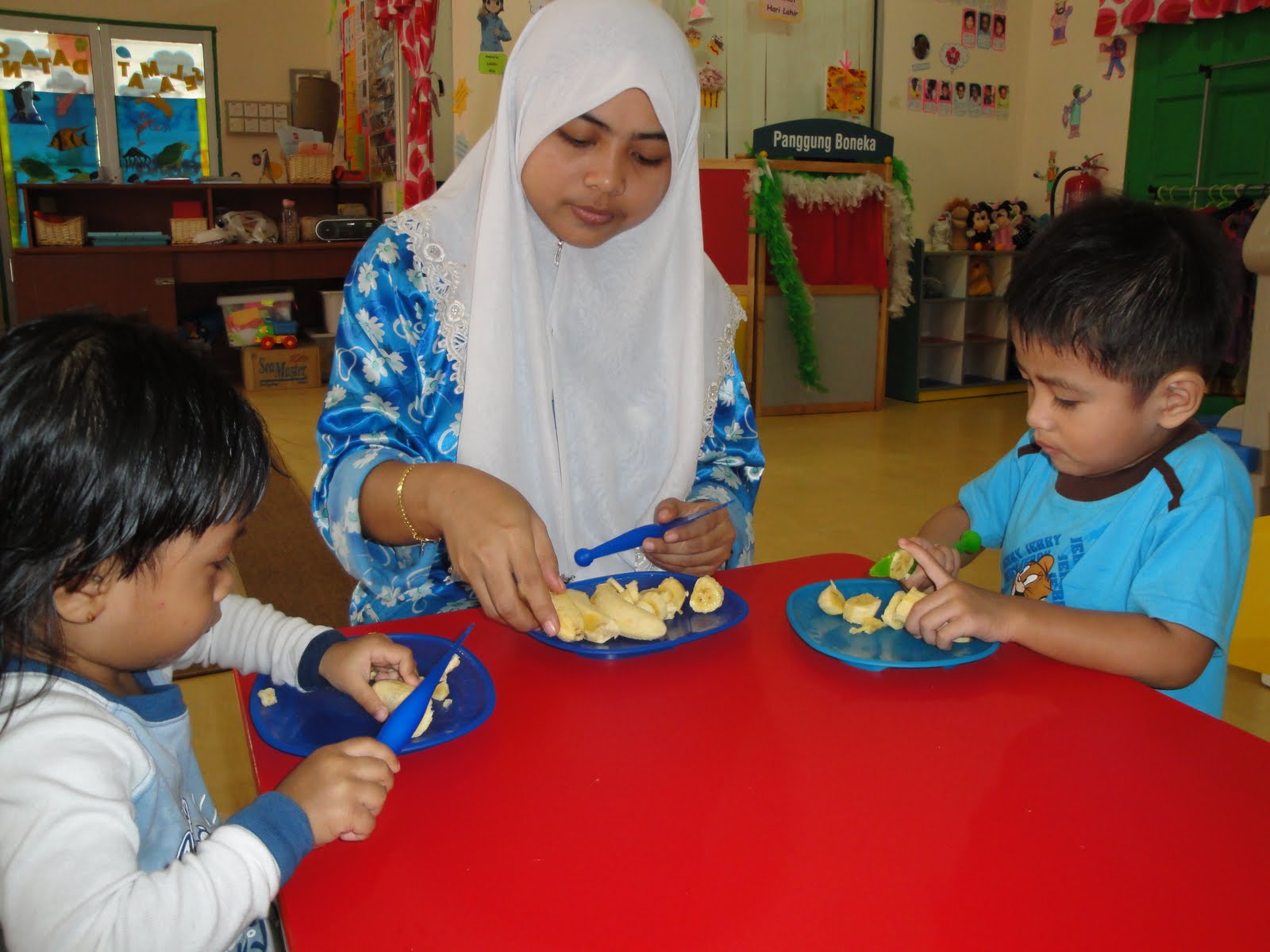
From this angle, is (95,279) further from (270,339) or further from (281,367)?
(281,367)

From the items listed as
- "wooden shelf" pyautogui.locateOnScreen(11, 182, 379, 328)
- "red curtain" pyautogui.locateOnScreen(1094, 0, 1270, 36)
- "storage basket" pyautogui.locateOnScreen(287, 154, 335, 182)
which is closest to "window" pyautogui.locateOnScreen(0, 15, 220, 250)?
"wooden shelf" pyautogui.locateOnScreen(11, 182, 379, 328)

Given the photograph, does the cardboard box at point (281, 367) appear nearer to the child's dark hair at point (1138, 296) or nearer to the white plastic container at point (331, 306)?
the white plastic container at point (331, 306)

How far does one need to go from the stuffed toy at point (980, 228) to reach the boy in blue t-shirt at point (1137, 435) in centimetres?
471

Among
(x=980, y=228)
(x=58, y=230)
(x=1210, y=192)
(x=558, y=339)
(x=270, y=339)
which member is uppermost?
(x=1210, y=192)

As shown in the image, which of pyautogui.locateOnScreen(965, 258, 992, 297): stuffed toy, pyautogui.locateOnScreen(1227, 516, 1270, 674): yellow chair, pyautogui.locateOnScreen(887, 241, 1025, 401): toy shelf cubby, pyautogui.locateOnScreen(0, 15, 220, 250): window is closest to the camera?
pyautogui.locateOnScreen(1227, 516, 1270, 674): yellow chair

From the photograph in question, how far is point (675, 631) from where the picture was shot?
874 millimetres

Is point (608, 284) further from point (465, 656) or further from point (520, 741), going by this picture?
point (520, 741)

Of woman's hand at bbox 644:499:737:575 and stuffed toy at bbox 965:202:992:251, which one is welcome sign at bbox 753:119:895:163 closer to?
stuffed toy at bbox 965:202:992:251

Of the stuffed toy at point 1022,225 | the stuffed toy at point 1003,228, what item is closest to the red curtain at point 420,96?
the stuffed toy at point 1003,228

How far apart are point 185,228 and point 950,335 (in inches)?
174

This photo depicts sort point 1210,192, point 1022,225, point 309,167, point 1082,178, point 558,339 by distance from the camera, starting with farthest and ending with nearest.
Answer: point 309,167 < point 1022,225 < point 1082,178 < point 1210,192 < point 558,339

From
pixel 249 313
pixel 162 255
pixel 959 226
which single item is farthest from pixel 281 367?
pixel 959 226

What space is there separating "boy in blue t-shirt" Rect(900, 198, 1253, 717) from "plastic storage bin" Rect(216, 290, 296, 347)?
524 cm

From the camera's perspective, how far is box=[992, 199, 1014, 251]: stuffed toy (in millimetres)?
5531
